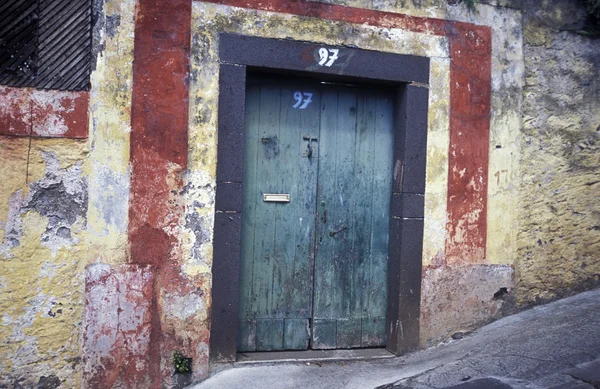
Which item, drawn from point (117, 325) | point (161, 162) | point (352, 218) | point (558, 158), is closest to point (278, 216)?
point (352, 218)

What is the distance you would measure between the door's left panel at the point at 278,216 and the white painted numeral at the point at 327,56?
0.26 m

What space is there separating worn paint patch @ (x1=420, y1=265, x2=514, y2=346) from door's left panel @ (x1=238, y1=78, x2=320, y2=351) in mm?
1007

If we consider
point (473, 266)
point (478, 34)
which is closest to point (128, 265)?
point (473, 266)

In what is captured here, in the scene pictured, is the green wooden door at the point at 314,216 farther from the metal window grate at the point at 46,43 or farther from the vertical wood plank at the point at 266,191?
the metal window grate at the point at 46,43

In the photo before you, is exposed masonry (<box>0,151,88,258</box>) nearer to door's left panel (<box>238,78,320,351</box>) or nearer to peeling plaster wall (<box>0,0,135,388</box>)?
peeling plaster wall (<box>0,0,135,388</box>)

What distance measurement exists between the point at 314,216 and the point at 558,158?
2299 millimetres

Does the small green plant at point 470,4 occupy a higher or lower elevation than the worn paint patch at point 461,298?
higher

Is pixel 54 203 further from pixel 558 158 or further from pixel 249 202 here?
pixel 558 158

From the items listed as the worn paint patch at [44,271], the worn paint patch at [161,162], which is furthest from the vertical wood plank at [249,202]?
the worn paint patch at [44,271]

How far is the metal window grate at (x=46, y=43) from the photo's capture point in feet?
12.2

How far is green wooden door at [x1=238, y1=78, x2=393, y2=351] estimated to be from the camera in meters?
4.37

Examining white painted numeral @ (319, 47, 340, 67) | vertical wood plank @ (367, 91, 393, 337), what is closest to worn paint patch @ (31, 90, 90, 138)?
white painted numeral @ (319, 47, 340, 67)

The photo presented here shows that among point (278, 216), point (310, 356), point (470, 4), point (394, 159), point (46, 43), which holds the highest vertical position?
point (470, 4)

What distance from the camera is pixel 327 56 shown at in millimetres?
4336
